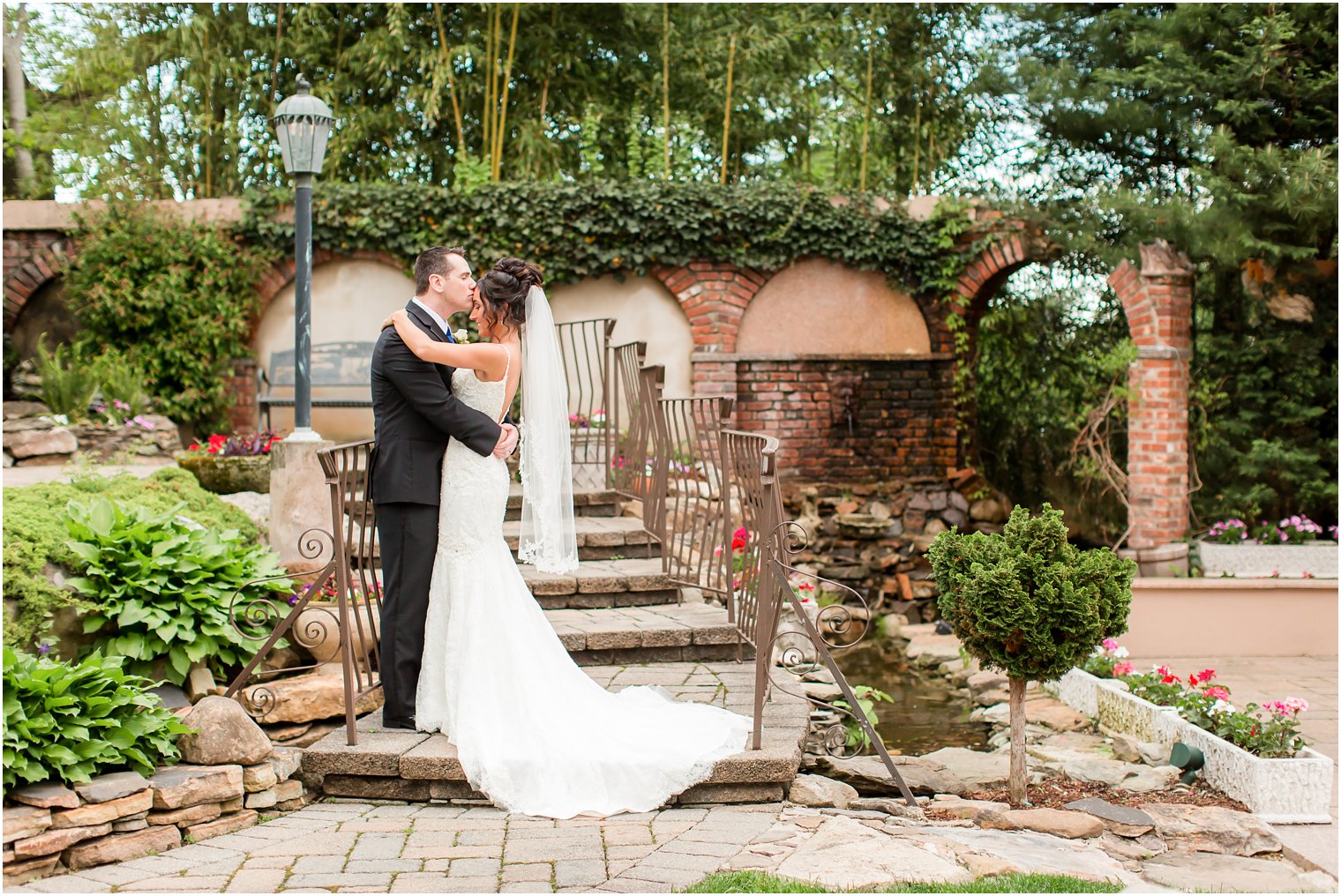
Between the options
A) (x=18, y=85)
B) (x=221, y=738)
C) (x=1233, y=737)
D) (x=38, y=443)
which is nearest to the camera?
(x=221, y=738)

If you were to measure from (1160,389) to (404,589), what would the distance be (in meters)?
→ 7.13

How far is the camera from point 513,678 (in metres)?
4.10

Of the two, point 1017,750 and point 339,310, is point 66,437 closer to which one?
point 339,310

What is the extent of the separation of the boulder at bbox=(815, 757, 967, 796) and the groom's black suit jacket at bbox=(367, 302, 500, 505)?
1923 millimetres

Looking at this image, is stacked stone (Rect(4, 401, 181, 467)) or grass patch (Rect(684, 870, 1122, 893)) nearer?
grass patch (Rect(684, 870, 1122, 893))

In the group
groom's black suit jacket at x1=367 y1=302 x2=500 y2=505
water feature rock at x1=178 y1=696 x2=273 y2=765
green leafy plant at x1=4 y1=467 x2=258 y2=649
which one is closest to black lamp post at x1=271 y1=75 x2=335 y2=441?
green leafy plant at x1=4 y1=467 x2=258 y2=649

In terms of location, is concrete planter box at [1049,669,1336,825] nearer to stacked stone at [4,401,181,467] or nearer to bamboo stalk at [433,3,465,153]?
stacked stone at [4,401,181,467]

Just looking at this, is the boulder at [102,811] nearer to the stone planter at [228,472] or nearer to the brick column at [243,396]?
the stone planter at [228,472]

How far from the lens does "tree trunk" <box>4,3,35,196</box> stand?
12344mm

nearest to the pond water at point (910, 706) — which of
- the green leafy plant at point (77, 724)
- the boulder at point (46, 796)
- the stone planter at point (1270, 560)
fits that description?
the stone planter at point (1270, 560)

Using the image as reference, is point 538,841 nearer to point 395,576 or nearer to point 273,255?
point 395,576

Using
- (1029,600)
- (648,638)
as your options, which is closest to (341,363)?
(648,638)

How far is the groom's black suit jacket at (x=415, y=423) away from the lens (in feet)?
13.8

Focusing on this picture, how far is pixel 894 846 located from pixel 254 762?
86.6 inches
